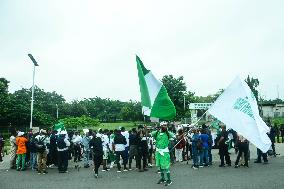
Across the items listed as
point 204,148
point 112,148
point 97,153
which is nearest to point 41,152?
point 112,148

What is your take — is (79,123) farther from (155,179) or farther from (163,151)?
(163,151)

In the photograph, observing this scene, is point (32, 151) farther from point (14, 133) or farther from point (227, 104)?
point (227, 104)

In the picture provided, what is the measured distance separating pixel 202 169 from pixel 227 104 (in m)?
4.56

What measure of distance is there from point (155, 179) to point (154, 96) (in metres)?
2.96

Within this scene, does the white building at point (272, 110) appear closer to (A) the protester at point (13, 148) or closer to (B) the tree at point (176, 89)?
(B) the tree at point (176, 89)

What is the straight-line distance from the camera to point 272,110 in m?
72.9

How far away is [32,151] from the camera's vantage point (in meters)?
16.5

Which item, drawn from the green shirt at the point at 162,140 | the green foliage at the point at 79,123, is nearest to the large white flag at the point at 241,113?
the green shirt at the point at 162,140

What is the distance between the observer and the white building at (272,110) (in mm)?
71438

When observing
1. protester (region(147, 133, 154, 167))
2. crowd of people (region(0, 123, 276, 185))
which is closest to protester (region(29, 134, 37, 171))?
crowd of people (region(0, 123, 276, 185))

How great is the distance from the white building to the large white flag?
198 ft

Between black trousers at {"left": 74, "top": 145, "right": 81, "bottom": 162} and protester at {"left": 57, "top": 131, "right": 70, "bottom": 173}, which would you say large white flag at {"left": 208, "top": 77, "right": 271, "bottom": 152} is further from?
black trousers at {"left": 74, "top": 145, "right": 81, "bottom": 162}

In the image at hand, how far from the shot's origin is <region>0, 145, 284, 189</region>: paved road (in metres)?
11.7

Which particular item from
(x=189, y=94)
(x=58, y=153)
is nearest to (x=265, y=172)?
(x=58, y=153)
